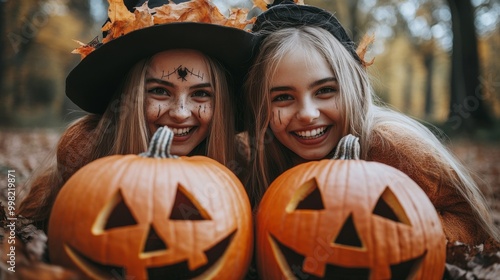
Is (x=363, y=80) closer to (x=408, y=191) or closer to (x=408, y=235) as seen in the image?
(x=408, y=191)

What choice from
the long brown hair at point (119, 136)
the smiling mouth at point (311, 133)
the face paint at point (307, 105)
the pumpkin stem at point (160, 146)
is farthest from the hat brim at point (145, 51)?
the pumpkin stem at point (160, 146)

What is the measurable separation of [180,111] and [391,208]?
1272 millimetres

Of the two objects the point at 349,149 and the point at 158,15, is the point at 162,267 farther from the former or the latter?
the point at 158,15

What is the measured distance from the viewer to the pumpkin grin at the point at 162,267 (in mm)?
1616

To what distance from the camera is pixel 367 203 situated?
1689 millimetres

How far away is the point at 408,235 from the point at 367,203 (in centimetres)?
20

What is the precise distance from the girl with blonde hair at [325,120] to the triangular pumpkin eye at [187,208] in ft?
3.07

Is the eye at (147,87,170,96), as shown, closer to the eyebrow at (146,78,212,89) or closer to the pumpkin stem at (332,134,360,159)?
the eyebrow at (146,78,212,89)

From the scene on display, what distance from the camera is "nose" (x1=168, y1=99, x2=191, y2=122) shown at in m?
2.42

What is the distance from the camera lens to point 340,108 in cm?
255

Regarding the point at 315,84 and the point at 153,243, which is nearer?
the point at 153,243

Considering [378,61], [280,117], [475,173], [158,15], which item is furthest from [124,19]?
[378,61]

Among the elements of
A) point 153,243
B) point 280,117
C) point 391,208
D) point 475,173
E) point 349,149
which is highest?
point 280,117

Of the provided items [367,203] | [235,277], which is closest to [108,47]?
[235,277]
